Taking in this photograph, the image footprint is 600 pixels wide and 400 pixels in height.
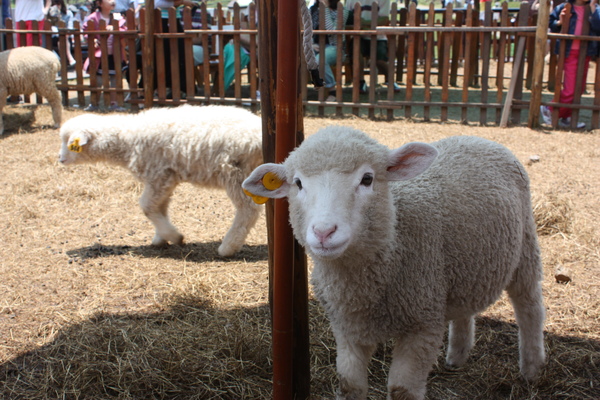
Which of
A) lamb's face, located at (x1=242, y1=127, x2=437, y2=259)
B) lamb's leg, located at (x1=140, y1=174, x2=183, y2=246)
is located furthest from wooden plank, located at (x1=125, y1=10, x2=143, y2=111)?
lamb's face, located at (x1=242, y1=127, x2=437, y2=259)

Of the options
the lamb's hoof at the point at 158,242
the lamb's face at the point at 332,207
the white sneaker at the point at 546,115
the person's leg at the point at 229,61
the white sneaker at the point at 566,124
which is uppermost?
the person's leg at the point at 229,61

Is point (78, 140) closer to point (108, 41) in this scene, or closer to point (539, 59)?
point (108, 41)

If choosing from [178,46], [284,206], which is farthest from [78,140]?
[178,46]

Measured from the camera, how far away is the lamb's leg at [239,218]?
434cm

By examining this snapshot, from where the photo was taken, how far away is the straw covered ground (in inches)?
109

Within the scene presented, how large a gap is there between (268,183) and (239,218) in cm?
225

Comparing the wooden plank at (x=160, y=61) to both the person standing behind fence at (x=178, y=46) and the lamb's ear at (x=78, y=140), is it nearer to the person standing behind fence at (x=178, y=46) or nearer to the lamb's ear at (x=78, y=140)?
the person standing behind fence at (x=178, y=46)

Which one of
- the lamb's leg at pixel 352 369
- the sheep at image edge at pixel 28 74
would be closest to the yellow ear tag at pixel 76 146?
the lamb's leg at pixel 352 369

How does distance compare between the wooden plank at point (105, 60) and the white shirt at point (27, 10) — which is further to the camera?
the white shirt at point (27, 10)

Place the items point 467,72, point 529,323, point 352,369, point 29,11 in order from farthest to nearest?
point 29,11
point 467,72
point 529,323
point 352,369

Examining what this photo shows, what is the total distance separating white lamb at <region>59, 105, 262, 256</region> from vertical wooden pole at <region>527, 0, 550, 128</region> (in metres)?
4.92

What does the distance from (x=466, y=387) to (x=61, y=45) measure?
360 inches

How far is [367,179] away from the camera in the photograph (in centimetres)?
202

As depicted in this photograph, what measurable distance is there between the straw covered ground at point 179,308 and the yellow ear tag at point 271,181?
1.11 metres
